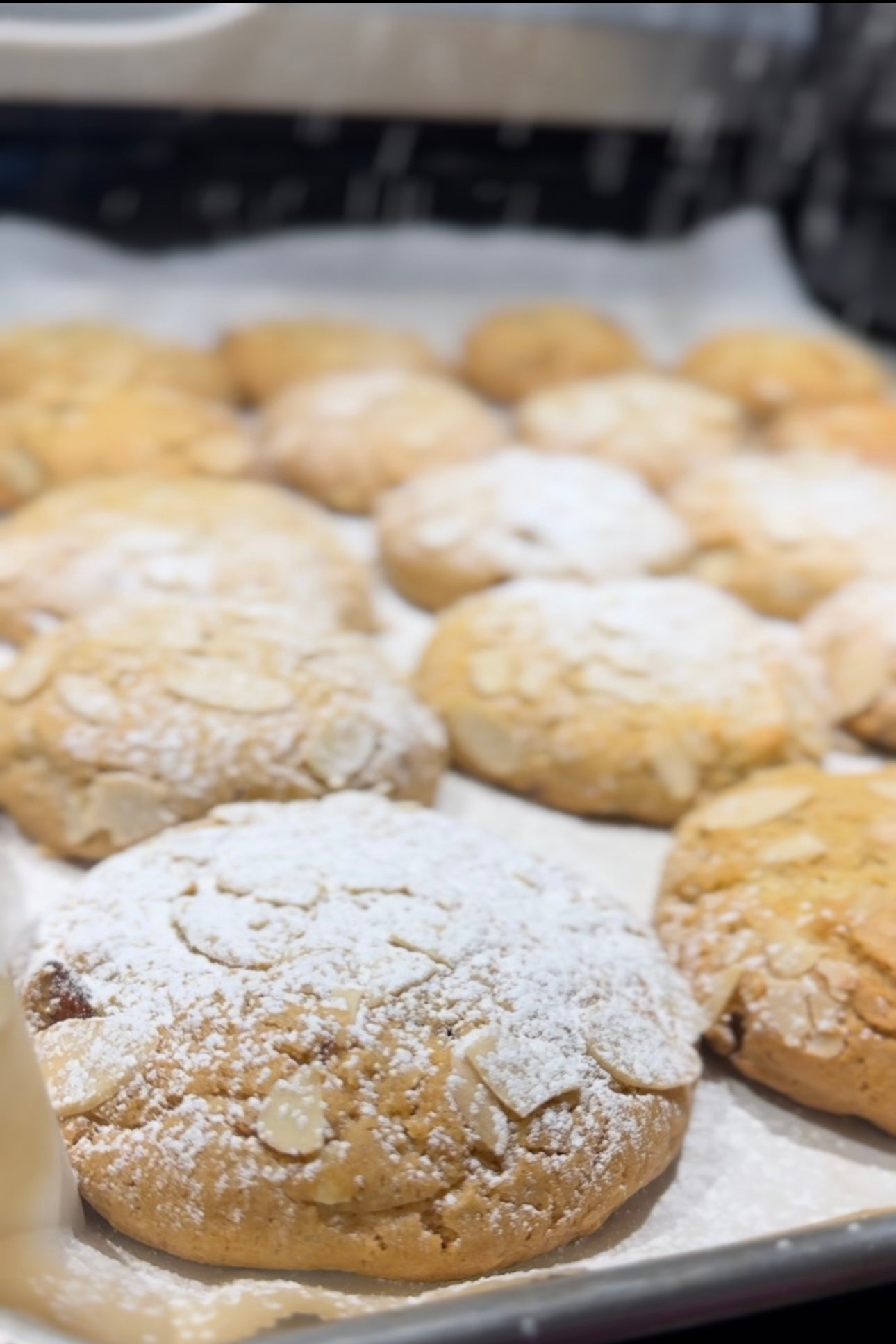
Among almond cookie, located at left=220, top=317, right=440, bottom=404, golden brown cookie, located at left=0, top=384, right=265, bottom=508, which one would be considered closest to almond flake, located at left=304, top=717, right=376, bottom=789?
golden brown cookie, located at left=0, top=384, right=265, bottom=508

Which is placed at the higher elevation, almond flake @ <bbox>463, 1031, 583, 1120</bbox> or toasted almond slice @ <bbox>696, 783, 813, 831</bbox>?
almond flake @ <bbox>463, 1031, 583, 1120</bbox>

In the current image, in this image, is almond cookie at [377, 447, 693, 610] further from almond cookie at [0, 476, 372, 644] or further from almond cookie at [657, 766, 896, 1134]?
almond cookie at [657, 766, 896, 1134]

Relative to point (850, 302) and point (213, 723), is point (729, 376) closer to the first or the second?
point (850, 302)

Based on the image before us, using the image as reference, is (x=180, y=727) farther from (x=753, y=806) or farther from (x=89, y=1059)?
(x=753, y=806)

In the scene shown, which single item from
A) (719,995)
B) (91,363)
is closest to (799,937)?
(719,995)

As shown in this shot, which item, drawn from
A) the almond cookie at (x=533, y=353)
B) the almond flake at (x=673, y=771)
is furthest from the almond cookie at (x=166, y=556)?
the almond cookie at (x=533, y=353)

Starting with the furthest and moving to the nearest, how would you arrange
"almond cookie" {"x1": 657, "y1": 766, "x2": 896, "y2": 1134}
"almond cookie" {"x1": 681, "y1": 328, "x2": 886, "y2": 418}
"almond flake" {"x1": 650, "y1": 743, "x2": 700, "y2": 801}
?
1. "almond cookie" {"x1": 681, "y1": 328, "x2": 886, "y2": 418}
2. "almond flake" {"x1": 650, "y1": 743, "x2": 700, "y2": 801}
3. "almond cookie" {"x1": 657, "y1": 766, "x2": 896, "y2": 1134}

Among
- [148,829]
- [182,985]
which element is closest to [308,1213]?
[182,985]
